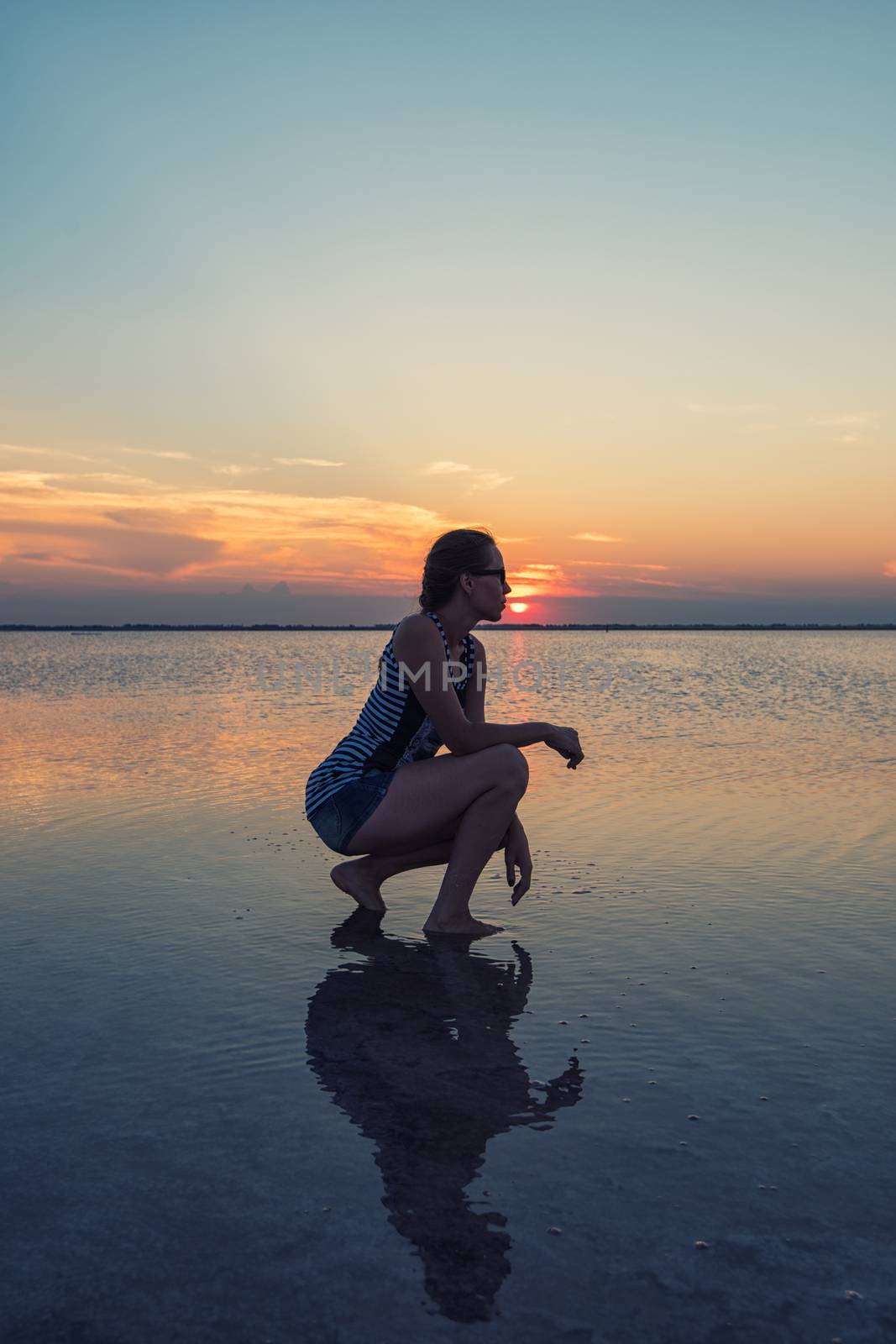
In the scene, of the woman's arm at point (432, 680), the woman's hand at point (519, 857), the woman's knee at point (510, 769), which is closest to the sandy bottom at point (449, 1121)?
the woman's hand at point (519, 857)

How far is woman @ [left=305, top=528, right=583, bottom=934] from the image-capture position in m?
4.80

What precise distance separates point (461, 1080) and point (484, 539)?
100 inches

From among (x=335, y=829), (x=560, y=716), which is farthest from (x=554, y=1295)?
(x=560, y=716)

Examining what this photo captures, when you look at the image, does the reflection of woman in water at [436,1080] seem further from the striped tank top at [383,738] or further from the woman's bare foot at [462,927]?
the striped tank top at [383,738]

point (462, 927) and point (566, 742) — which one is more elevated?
point (566, 742)

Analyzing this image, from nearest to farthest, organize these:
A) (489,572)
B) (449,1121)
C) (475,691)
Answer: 1. (449,1121)
2. (489,572)
3. (475,691)

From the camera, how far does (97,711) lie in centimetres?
1712

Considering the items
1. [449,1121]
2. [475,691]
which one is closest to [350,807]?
[475,691]

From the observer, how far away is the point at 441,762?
4906mm

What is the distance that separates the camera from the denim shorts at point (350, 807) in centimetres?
491

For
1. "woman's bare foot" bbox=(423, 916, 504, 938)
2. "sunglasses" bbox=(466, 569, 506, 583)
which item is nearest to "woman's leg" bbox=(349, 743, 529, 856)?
"woman's bare foot" bbox=(423, 916, 504, 938)

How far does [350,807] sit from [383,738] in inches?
14.0

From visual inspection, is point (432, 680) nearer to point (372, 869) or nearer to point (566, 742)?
point (566, 742)

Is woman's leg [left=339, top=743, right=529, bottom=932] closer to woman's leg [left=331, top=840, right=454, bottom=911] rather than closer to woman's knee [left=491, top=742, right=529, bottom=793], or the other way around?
woman's knee [left=491, top=742, right=529, bottom=793]
